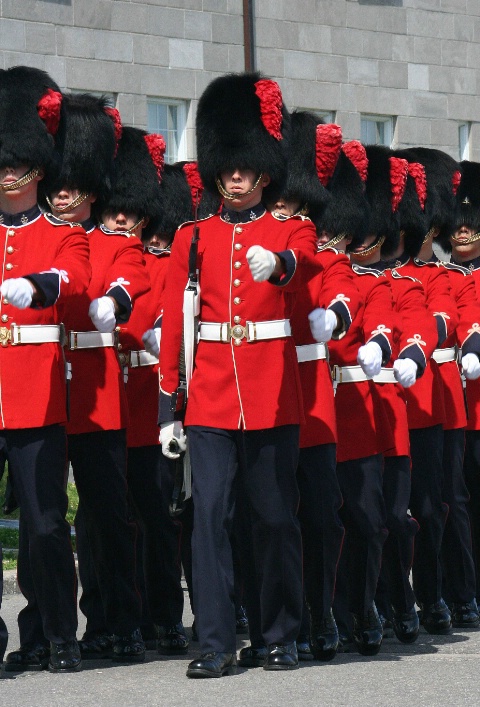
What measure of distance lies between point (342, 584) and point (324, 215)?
1.46m

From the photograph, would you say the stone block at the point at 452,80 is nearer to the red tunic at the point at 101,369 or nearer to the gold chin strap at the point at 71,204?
the gold chin strap at the point at 71,204

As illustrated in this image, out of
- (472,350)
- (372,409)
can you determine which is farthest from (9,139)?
(472,350)

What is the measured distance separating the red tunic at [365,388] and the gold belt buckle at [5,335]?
1.52 meters

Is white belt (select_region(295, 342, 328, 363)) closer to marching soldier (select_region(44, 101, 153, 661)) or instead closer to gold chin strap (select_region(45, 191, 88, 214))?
marching soldier (select_region(44, 101, 153, 661))

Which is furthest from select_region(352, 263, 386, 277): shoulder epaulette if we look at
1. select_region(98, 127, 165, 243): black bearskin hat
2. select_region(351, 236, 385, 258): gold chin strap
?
select_region(98, 127, 165, 243): black bearskin hat

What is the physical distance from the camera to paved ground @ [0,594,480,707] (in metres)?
5.89

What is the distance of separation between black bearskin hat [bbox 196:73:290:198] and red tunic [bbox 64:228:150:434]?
457 millimetres

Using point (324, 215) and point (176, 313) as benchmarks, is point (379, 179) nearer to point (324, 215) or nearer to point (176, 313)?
point (324, 215)

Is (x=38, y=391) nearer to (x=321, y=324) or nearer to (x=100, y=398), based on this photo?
(x=100, y=398)

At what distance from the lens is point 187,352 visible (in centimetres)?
665

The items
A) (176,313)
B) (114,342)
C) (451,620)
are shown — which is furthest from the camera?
(451,620)

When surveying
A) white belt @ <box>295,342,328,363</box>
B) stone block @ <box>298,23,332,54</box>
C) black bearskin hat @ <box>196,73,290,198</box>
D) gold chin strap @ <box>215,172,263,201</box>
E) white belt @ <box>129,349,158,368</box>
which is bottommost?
stone block @ <box>298,23,332,54</box>

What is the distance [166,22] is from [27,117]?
11.0 meters

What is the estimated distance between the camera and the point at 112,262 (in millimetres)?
7289
